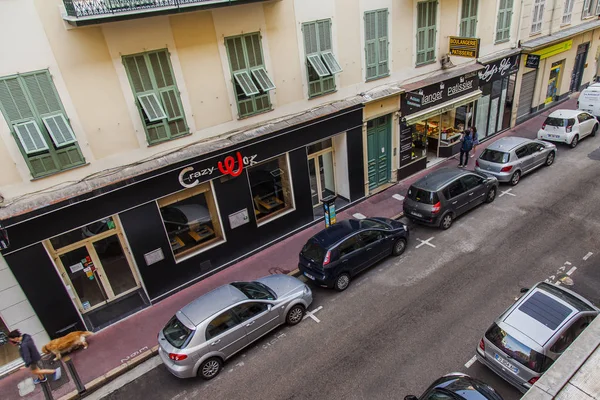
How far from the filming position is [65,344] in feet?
36.0

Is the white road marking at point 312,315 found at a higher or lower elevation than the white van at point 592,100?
lower

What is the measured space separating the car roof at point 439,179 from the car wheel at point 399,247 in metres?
2.13

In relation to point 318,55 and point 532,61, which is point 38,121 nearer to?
point 318,55

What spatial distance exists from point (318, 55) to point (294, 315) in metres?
8.39

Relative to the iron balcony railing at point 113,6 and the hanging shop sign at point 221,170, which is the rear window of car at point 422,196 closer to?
the hanging shop sign at point 221,170

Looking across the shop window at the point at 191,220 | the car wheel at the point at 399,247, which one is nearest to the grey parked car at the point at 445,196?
the car wheel at the point at 399,247

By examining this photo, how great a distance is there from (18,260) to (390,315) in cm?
953

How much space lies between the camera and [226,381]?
9.77 meters

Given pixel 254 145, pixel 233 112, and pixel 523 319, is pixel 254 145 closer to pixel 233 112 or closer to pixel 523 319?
pixel 233 112

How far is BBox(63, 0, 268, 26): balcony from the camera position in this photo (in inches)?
352

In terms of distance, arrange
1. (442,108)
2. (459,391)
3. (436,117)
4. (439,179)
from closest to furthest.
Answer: (459,391), (439,179), (442,108), (436,117)

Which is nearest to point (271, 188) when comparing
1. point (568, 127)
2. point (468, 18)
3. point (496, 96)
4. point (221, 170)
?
point (221, 170)

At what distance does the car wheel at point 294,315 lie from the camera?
11008 mm

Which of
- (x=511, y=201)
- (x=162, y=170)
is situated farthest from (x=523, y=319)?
(x=162, y=170)
